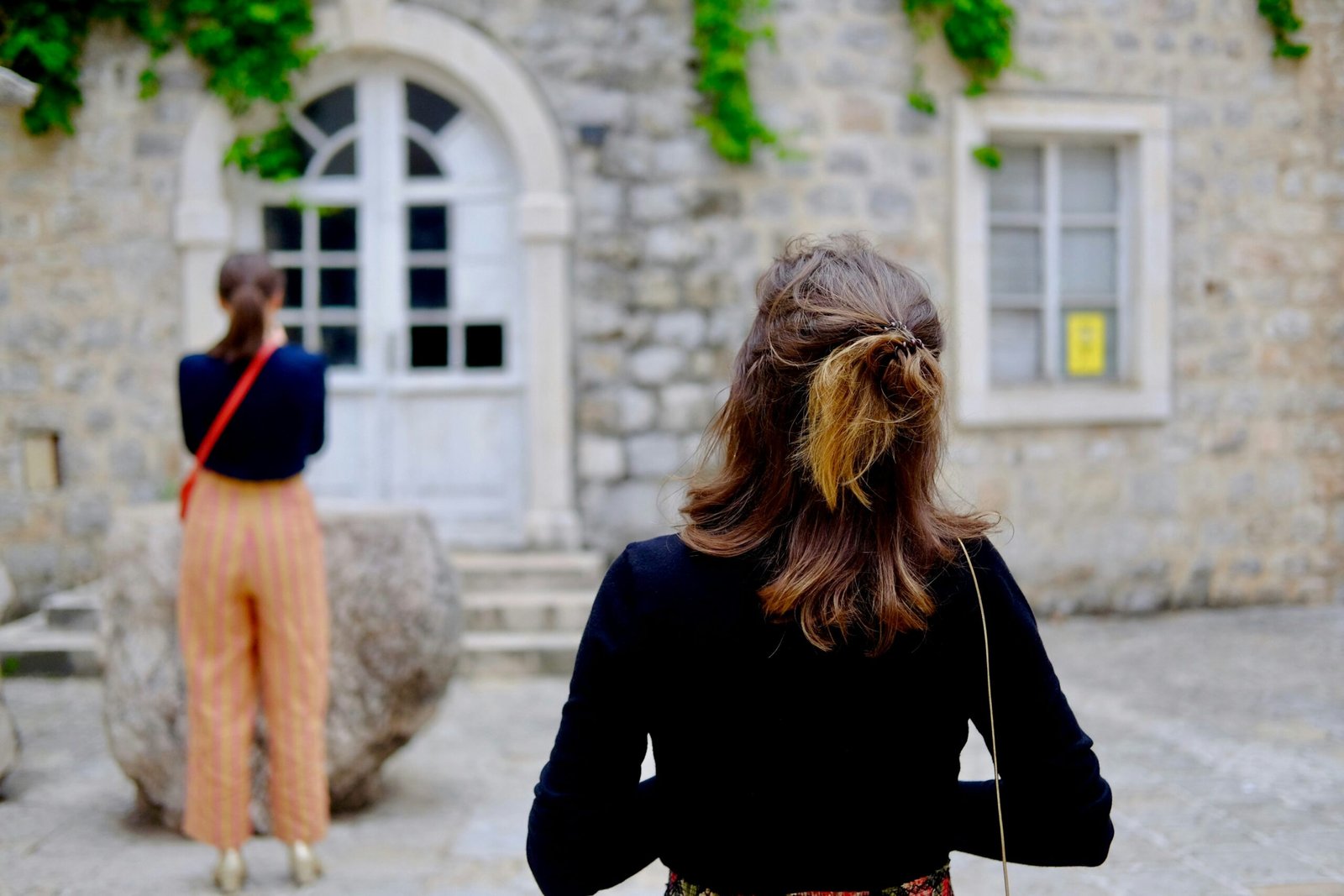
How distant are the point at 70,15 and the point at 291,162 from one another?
1.34 m

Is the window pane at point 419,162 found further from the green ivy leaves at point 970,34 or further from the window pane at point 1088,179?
the window pane at point 1088,179

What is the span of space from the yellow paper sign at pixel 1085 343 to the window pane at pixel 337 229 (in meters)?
4.25

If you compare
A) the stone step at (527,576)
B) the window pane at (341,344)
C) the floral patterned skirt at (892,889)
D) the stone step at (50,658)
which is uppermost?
the window pane at (341,344)

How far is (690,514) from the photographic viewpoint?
1.37 meters

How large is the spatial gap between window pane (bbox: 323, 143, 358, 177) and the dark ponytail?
377cm

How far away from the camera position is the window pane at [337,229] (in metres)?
7.13

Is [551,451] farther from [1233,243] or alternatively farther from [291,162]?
[1233,243]

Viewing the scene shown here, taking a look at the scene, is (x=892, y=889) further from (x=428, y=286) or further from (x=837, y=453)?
(x=428, y=286)

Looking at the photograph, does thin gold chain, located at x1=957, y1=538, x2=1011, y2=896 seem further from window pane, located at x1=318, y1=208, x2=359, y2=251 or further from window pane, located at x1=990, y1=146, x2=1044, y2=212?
window pane, located at x1=990, y1=146, x2=1044, y2=212

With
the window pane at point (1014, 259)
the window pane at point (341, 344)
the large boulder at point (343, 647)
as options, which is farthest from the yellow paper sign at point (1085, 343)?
the large boulder at point (343, 647)

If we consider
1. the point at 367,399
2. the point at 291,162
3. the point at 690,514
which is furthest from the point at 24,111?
the point at 690,514

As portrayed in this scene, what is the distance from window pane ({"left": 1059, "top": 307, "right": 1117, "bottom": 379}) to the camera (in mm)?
7719

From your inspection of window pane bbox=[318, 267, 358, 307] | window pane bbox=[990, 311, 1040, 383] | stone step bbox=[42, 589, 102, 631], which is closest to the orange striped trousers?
stone step bbox=[42, 589, 102, 631]

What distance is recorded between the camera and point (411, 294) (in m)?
7.19
